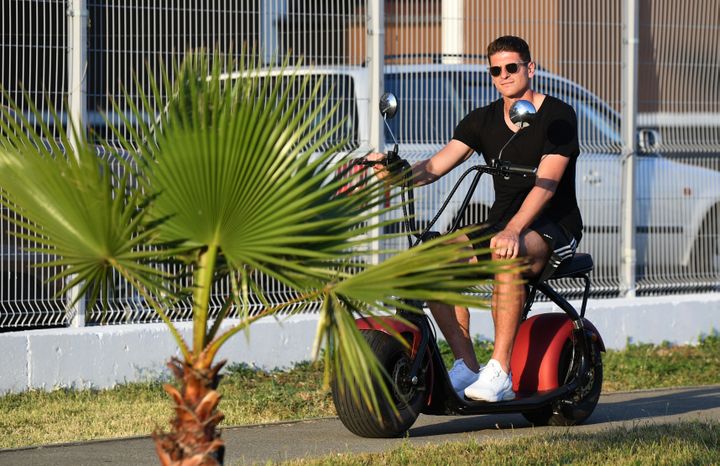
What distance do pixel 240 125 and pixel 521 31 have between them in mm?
6657

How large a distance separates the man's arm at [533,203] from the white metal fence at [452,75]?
105 inches

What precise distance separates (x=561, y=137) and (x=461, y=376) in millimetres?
1270

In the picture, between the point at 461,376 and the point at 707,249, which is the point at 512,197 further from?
the point at 707,249

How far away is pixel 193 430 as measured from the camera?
381 centimetres

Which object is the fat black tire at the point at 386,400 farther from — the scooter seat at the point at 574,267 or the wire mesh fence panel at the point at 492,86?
the wire mesh fence panel at the point at 492,86

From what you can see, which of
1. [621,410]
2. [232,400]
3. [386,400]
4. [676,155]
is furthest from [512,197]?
[676,155]

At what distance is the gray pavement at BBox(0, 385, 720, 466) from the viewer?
602cm

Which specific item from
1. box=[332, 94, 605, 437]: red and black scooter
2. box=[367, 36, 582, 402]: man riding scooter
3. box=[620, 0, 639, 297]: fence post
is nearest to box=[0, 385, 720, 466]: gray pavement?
box=[332, 94, 605, 437]: red and black scooter

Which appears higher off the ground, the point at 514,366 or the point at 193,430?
the point at 193,430

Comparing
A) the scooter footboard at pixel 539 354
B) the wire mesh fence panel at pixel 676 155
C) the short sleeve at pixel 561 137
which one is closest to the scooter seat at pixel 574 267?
the scooter footboard at pixel 539 354

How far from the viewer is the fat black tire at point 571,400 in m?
6.84

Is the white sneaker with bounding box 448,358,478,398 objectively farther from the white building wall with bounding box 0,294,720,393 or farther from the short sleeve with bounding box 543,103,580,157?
the white building wall with bounding box 0,294,720,393

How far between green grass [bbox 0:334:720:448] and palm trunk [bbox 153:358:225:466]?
302 cm

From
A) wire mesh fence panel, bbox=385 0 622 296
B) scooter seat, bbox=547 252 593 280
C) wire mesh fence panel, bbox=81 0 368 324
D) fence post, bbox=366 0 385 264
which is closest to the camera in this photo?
scooter seat, bbox=547 252 593 280
